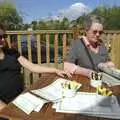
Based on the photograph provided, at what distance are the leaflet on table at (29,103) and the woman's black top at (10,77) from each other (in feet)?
2.58

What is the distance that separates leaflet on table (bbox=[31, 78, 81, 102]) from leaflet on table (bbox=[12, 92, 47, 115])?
0.20 ft

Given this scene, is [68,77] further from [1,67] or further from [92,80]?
[1,67]

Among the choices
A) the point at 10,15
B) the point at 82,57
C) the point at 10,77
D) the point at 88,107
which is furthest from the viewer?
the point at 10,15

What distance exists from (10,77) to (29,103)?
0.99m

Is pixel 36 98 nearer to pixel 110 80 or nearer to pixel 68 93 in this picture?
pixel 68 93

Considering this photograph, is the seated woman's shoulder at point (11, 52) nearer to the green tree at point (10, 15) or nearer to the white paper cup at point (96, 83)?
the white paper cup at point (96, 83)

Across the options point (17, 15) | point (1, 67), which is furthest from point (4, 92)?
point (17, 15)

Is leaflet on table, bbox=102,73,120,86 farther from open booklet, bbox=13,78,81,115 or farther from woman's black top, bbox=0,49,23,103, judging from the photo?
woman's black top, bbox=0,49,23,103

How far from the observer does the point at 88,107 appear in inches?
65.1

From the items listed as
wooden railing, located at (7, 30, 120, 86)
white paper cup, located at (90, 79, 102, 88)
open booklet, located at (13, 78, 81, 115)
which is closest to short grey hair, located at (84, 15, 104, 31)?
white paper cup, located at (90, 79, 102, 88)

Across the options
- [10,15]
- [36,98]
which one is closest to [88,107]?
[36,98]

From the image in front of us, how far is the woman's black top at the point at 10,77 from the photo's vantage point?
2596 mm

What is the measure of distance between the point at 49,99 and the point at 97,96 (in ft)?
0.93

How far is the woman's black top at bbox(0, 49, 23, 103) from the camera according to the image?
260cm
